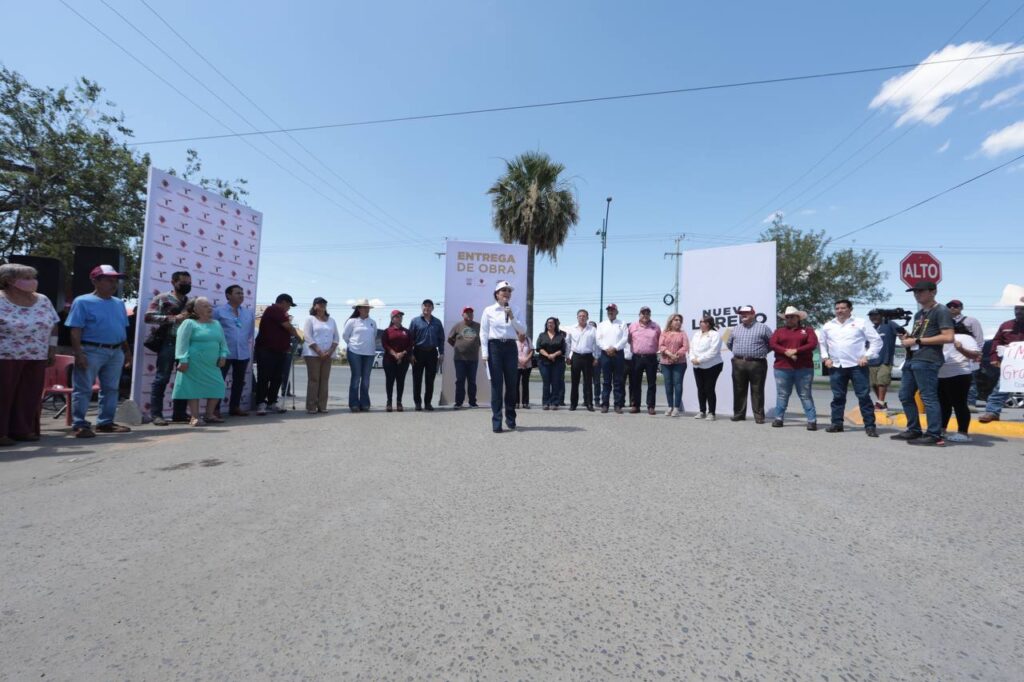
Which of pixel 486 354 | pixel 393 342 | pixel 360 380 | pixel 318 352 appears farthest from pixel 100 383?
pixel 486 354

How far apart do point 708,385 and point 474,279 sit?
4977 millimetres

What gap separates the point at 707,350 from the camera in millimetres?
8672

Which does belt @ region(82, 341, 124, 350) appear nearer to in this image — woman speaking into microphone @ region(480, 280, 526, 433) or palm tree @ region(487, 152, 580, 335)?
woman speaking into microphone @ region(480, 280, 526, 433)

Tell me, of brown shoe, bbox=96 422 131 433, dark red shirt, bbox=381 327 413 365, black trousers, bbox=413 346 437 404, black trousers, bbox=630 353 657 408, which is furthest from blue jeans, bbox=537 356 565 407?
brown shoe, bbox=96 422 131 433

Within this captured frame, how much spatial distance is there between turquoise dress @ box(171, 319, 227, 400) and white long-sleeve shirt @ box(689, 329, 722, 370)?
723cm

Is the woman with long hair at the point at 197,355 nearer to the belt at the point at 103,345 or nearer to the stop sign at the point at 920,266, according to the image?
the belt at the point at 103,345

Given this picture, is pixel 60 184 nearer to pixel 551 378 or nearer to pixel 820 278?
pixel 551 378

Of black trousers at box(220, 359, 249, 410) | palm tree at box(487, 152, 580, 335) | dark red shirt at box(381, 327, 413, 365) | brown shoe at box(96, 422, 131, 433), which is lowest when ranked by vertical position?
brown shoe at box(96, 422, 131, 433)

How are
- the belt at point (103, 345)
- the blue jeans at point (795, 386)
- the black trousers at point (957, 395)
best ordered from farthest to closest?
the blue jeans at point (795, 386)
the black trousers at point (957, 395)
the belt at point (103, 345)

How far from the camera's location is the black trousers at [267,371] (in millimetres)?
8367

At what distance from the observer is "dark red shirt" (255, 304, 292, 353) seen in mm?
8388

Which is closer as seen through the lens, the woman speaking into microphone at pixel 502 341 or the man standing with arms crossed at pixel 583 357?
the woman speaking into microphone at pixel 502 341

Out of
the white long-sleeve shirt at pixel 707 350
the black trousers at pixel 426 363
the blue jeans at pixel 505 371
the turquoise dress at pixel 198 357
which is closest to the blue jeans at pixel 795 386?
the white long-sleeve shirt at pixel 707 350

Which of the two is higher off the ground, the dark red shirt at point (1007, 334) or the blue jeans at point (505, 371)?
the dark red shirt at point (1007, 334)
